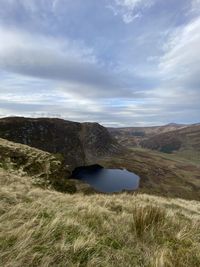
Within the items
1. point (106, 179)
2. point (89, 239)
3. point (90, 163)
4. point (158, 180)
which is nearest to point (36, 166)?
point (89, 239)

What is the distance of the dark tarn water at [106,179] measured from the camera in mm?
80688

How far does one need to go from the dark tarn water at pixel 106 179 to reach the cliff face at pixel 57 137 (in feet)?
24.2

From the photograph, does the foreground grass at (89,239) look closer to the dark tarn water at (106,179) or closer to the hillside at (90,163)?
the hillside at (90,163)

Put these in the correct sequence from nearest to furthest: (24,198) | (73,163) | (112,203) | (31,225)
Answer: (31,225)
(24,198)
(112,203)
(73,163)

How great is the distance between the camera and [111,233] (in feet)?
19.6

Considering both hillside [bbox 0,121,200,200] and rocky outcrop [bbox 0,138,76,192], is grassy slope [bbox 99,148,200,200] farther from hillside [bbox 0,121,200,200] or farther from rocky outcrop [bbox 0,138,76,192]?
rocky outcrop [bbox 0,138,76,192]

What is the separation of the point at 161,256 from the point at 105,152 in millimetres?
142235

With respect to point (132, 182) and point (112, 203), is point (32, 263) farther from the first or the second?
point (132, 182)

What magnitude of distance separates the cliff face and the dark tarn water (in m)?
7.39

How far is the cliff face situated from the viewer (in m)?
101

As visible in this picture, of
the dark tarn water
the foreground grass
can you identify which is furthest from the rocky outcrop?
the dark tarn water

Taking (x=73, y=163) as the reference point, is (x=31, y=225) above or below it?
above

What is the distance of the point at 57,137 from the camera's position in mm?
116688

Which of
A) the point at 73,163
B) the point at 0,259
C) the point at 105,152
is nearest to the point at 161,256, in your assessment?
the point at 0,259
